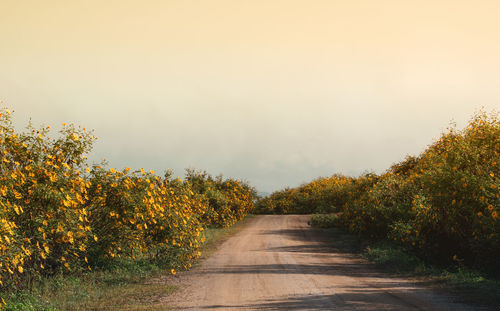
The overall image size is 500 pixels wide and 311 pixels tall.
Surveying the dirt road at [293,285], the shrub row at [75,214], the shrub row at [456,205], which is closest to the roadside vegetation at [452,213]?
the shrub row at [456,205]

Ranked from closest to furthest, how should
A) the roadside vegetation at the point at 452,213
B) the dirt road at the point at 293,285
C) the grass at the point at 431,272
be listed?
the dirt road at the point at 293,285 < the grass at the point at 431,272 < the roadside vegetation at the point at 452,213

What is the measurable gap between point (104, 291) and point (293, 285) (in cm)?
464

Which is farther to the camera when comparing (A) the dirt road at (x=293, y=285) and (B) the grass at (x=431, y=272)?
(B) the grass at (x=431, y=272)

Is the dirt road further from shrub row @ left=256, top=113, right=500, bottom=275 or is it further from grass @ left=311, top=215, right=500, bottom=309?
shrub row @ left=256, top=113, right=500, bottom=275

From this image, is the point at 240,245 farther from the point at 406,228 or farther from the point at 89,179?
the point at 89,179

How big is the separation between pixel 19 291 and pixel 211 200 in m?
19.9

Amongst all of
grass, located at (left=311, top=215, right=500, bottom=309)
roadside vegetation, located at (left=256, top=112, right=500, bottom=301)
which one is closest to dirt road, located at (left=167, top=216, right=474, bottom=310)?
grass, located at (left=311, top=215, right=500, bottom=309)

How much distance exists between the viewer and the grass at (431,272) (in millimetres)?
10141

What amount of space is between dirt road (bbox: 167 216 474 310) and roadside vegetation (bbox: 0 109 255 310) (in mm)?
1330

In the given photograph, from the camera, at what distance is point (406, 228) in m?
16.2

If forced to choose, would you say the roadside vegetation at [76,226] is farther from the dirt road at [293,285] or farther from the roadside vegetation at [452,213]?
the roadside vegetation at [452,213]

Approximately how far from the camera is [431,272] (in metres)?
12.9

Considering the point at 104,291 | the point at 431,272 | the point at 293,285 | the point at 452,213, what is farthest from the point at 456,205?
the point at 104,291

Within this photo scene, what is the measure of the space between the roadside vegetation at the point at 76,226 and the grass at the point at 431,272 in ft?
21.7
